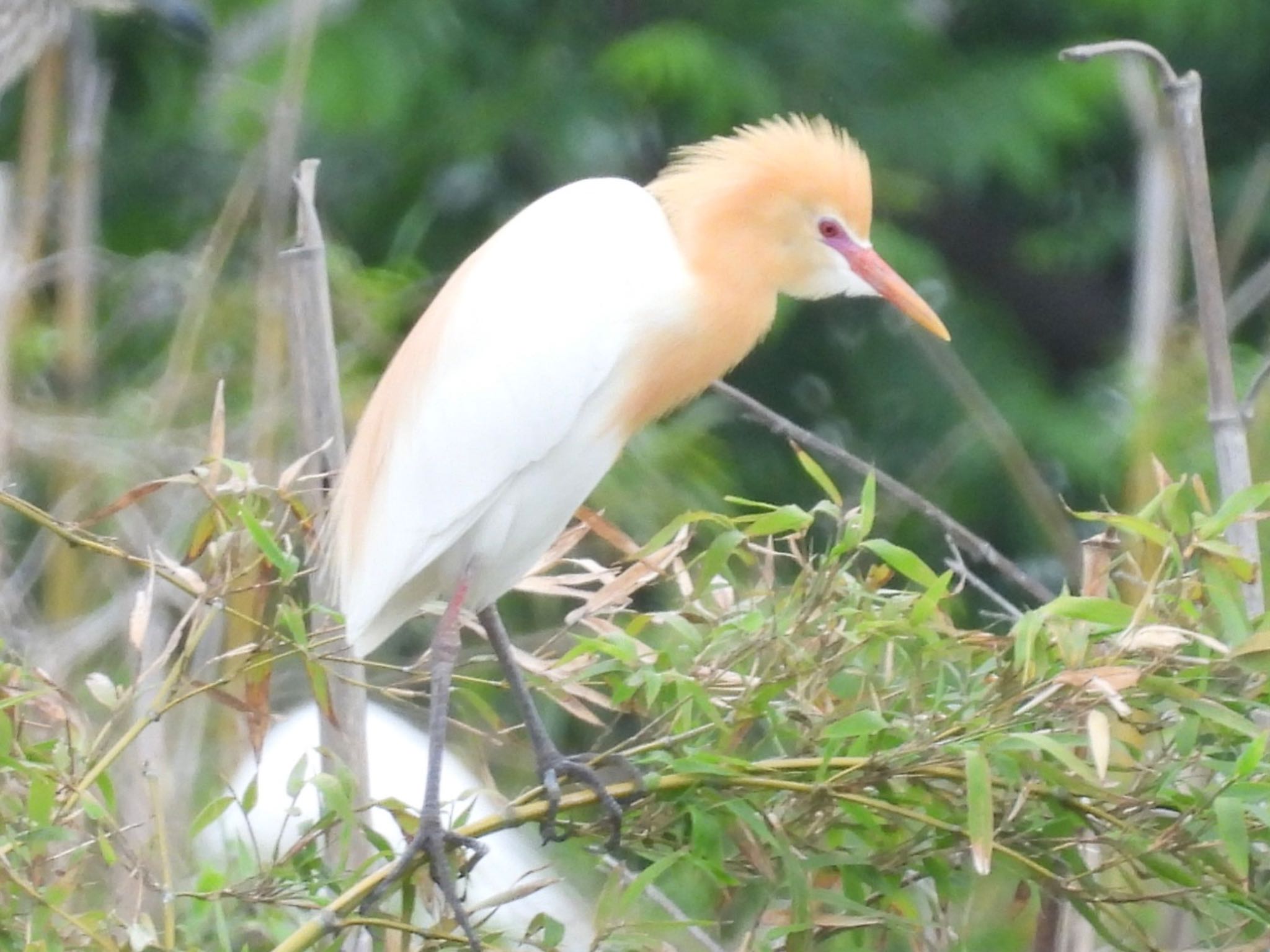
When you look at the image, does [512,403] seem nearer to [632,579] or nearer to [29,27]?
[632,579]

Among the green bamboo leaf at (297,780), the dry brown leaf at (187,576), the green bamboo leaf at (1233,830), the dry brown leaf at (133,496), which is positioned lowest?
the green bamboo leaf at (297,780)

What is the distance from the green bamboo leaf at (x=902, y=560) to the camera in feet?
3.12

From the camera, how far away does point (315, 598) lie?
1.31 m

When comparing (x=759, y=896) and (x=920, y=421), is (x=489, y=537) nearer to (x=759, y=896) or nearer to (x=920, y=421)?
(x=759, y=896)

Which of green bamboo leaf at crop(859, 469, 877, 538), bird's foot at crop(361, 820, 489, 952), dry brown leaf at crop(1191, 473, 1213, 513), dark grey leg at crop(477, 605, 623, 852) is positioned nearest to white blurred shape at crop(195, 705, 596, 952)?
dark grey leg at crop(477, 605, 623, 852)

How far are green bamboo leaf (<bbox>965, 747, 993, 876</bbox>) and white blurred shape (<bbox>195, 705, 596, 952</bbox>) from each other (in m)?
0.57

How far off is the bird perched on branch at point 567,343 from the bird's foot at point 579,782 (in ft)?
0.10

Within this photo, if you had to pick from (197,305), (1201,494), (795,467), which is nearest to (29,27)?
(197,305)

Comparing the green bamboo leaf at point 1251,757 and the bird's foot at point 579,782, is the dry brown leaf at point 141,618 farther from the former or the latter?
the green bamboo leaf at point 1251,757

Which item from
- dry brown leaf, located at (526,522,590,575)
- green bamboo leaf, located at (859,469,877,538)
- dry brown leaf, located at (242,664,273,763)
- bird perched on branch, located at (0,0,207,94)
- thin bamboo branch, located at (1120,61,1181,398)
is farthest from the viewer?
bird perched on branch, located at (0,0,207,94)

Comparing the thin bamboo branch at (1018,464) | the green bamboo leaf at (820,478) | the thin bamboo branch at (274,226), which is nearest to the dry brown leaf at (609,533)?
the green bamboo leaf at (820,478)

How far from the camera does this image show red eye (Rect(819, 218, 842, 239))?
1.22 metres

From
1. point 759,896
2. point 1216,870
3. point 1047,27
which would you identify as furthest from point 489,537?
point 1047,27

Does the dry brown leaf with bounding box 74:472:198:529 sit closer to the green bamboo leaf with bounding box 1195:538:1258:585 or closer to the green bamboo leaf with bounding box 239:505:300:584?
the green bamboo leaf with bounding box 239:505:300:584
